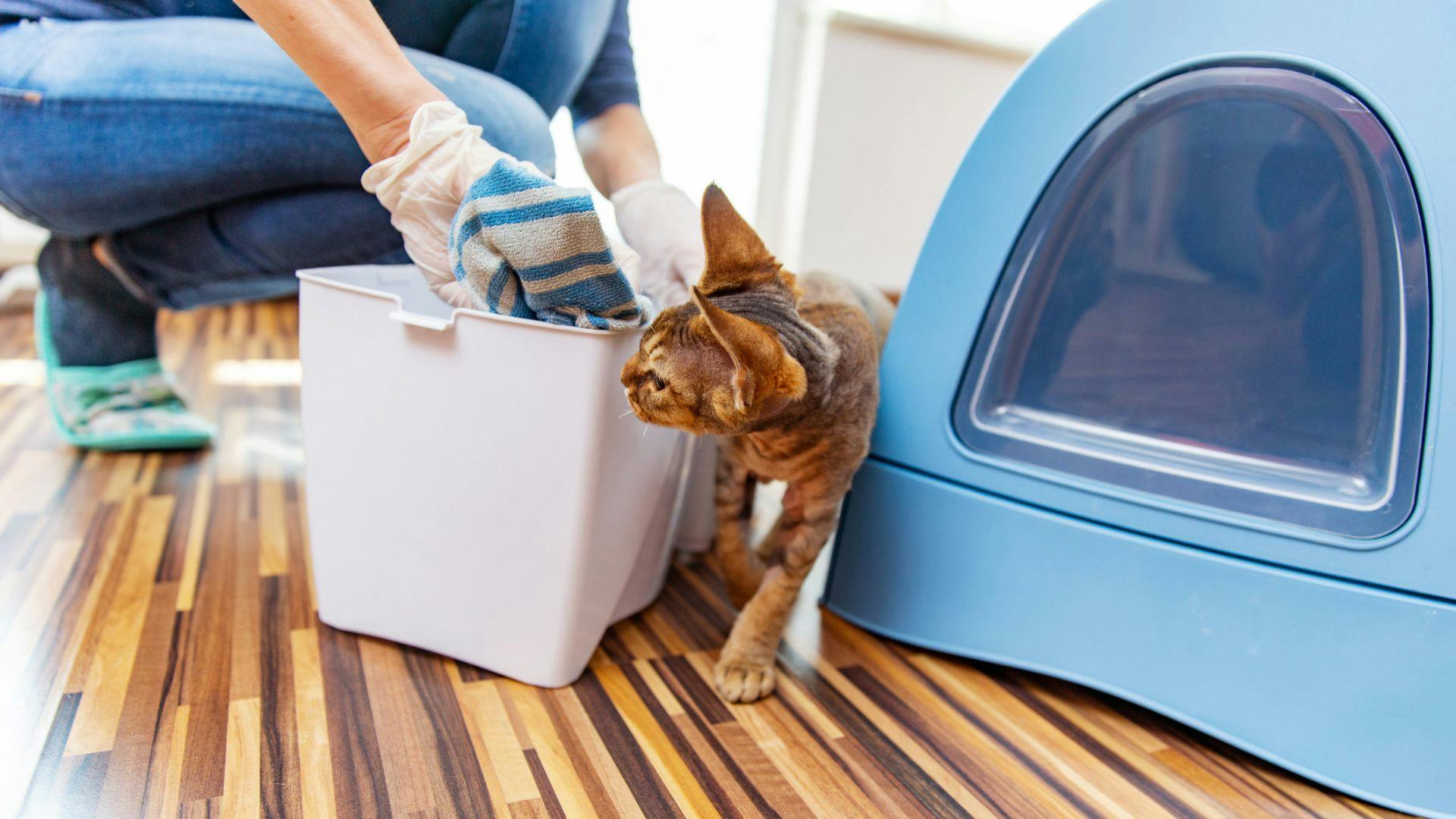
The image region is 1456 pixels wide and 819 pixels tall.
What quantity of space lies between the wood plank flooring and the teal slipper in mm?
215

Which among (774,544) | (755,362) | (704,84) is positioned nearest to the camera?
(755,362)

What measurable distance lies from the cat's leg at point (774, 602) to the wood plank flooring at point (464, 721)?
4 cm

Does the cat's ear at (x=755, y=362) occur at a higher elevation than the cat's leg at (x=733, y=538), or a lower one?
higher

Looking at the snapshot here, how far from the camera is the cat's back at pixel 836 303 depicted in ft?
3.10

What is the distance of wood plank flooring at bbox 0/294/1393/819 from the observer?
2.30 ft

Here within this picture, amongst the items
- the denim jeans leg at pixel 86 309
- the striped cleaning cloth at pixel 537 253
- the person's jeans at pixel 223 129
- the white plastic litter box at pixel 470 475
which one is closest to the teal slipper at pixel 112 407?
the denim jeans leg at pixel 86 309

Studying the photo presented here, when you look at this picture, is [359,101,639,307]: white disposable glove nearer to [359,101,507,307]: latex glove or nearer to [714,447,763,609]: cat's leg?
[359,101,507,307]: latex glove

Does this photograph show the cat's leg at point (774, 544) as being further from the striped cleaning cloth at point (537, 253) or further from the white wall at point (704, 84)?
the white wall at point (704, 84)

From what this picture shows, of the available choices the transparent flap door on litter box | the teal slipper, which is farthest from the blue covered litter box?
the teal slipper

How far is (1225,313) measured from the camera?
878mm

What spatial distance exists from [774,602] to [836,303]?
339mm

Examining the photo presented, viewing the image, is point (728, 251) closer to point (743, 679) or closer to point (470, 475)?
point (470, 475)

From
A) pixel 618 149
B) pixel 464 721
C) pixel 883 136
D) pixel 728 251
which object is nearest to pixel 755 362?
pixel 728 251

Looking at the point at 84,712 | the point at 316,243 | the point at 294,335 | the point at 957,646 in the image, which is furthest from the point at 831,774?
the point at 294,335
